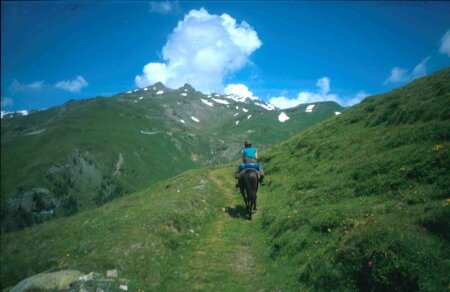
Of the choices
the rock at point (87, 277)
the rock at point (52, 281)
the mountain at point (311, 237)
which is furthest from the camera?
the rock at point (87, 277)

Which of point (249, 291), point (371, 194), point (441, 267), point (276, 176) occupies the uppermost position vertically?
point (276, 176)

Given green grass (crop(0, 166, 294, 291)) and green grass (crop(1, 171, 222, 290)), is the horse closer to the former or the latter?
green grass (crop(0, 166, 294, 291))

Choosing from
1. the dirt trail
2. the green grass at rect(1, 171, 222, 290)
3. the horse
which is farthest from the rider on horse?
the green grass at rect(1, 171, 222, 290)

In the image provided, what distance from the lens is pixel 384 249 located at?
11.0 meters

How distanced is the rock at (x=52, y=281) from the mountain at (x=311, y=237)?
430mm

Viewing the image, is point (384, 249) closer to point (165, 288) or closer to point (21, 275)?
point (165, 288)

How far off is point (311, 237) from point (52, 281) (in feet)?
36.2

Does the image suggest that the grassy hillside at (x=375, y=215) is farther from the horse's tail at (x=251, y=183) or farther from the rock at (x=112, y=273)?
the rock at (x=112, y=273)

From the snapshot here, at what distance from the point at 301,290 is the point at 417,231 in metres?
4.49

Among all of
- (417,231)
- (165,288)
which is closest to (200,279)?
(165,288)

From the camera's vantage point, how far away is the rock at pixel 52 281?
1293 centimetres

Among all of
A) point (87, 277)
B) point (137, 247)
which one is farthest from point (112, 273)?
point (137, 247)

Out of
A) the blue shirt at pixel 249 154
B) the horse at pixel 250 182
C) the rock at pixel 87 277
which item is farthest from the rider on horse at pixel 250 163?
the rock at pixel 87 277

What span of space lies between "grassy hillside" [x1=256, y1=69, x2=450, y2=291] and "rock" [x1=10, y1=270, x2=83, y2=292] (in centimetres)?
893
